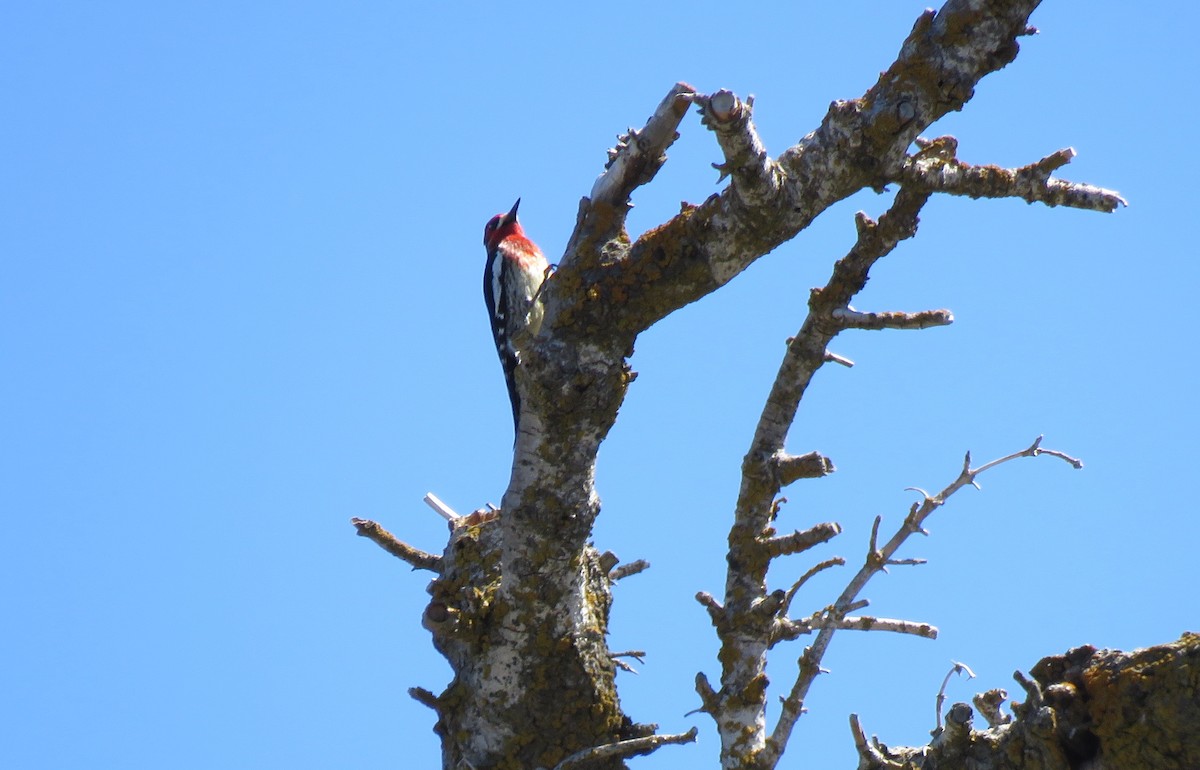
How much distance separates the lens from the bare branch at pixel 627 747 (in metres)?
3.46

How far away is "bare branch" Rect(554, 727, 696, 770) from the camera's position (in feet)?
11.4

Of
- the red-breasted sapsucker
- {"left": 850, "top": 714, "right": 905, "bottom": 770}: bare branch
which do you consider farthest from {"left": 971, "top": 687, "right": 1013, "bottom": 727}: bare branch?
the red-breasted sapsucker

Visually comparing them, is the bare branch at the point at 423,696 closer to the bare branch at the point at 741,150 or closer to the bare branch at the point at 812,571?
the bare branch at the point at 812,571

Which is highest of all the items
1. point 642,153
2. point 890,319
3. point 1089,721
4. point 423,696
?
point 642,153

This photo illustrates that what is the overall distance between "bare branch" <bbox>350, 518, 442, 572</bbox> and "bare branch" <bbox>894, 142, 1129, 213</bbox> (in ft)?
7.18

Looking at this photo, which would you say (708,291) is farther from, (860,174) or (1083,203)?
(1083,203)

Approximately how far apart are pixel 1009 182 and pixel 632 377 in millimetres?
1236

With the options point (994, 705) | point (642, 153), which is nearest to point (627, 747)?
point (994, 705)

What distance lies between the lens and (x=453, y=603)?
12.5ft

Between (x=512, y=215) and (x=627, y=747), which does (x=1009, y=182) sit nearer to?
(x=627, y=747)

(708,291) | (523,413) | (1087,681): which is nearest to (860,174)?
(708,291)

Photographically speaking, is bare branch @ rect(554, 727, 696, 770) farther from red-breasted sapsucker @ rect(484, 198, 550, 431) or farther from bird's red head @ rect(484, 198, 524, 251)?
bird's red head @ rect(484, 198, 524, 251)

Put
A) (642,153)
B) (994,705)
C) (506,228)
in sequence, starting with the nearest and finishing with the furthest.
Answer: (994,705)
(642,153)
(506,228)

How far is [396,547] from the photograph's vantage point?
436 cm
